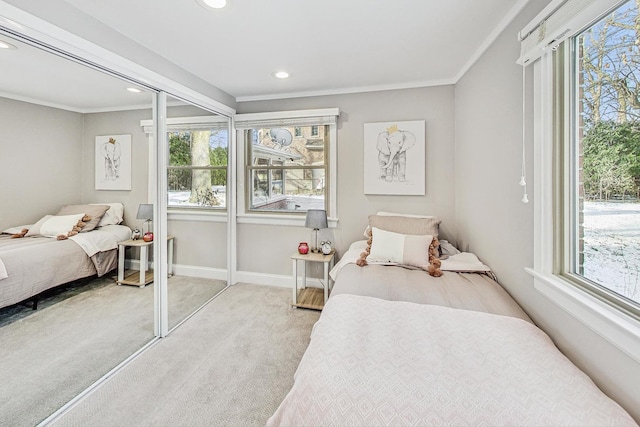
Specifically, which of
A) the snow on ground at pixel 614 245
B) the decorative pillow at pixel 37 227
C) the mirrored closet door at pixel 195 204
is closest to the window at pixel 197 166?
the mirrored closet door at pixel 195 204

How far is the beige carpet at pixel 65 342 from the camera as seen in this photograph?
5.04 feet

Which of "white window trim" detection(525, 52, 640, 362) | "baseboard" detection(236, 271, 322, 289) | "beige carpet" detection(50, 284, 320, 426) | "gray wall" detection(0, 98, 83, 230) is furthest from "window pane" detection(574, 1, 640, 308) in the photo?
"gray wall" detection(0, 98, 83, 230)

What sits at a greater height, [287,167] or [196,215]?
[287,167]

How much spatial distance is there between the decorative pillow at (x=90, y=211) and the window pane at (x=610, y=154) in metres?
2.92

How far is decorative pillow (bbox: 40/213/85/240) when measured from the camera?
5.73 feet

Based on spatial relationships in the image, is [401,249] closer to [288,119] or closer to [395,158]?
[395,158]

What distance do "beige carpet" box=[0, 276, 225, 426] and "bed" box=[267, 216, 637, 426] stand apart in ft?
5.36

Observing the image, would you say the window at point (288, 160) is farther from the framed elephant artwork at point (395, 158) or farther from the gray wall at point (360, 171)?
the framed elephant artwork at point (395, 158)

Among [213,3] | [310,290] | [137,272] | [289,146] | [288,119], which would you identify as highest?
[213,3]

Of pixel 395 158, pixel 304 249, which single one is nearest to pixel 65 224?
pixel 304 249

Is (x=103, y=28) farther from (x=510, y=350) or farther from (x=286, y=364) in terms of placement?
(x=510, y=350)

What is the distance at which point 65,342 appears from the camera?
1827mm

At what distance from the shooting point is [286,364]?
198cm

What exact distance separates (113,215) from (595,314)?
287 cm
